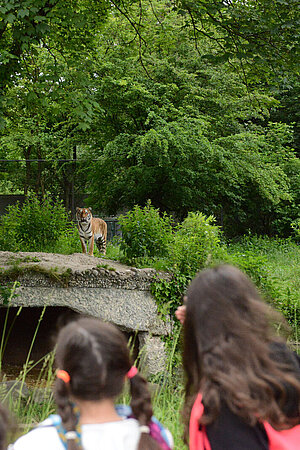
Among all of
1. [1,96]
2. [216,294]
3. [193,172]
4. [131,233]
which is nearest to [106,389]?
[216,294]

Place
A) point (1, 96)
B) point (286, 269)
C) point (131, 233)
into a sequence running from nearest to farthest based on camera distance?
1. point (1, 96)
2. point (131, 233)
3. point (286, 269)

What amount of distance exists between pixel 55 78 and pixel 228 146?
695cm

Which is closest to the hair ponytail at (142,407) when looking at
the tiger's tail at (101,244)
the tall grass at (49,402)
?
the tall grass at (49,402)

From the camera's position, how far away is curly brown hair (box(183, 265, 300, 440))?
1.41m

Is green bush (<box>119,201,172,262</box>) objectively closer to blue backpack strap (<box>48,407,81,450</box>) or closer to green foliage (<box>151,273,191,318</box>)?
green foliage (<box>151,273,191,318</box>)

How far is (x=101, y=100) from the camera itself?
12.2 m

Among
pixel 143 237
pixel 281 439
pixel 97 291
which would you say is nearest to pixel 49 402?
pixel 281 439

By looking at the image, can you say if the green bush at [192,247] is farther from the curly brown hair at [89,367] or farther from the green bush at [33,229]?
the curly brown hair at [89,367]

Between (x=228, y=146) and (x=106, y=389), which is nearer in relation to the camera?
(x=106, y=389)

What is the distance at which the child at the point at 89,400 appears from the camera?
1341 millimetres

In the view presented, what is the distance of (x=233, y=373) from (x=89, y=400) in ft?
1.31

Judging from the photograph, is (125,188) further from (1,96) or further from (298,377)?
(298,377)

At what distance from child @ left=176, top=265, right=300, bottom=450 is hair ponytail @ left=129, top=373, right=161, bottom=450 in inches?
5.0

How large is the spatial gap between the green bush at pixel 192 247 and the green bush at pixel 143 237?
7.4 inches
